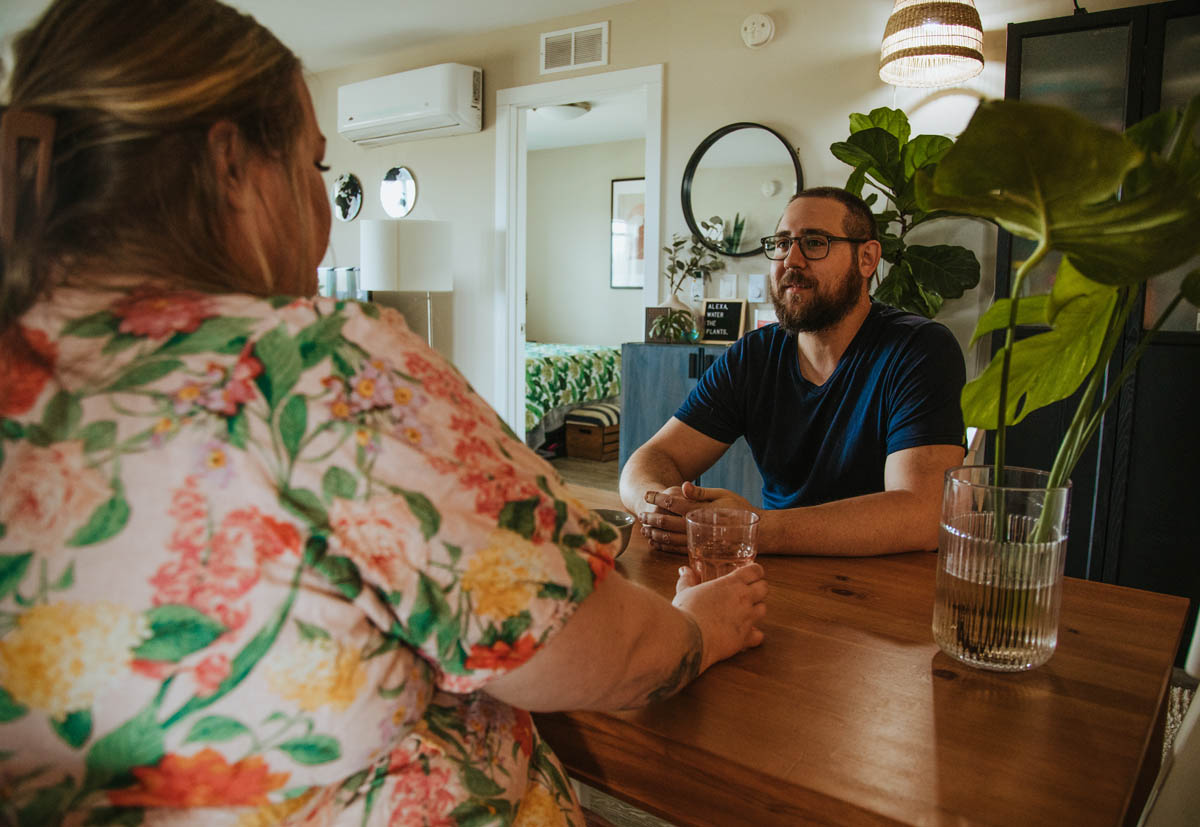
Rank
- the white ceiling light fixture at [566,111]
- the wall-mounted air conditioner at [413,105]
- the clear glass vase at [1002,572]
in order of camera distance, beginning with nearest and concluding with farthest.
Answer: the clear glass vase at [1002,572] → the wall-mounted air conditioner at [413,105] → the white ceiling light fixture at [566,111]

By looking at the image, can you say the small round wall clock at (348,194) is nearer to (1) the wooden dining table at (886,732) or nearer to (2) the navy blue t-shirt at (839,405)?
(2) the navy blue t-shirt at (839,405)

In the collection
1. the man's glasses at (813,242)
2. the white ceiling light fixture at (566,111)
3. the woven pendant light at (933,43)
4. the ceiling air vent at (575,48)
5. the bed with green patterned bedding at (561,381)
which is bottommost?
the bed with green patterned bedding at (561,381)

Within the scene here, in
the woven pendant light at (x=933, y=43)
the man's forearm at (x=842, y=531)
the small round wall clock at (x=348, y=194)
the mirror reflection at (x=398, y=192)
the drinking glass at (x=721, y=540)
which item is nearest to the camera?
the drinking glass at (x=721, y=540)

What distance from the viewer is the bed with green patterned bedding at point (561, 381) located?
535cm

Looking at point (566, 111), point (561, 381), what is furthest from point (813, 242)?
point (566, 111)

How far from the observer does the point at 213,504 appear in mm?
532

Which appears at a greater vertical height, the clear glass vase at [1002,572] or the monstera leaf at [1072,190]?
the monstera leaf at [1072,190]

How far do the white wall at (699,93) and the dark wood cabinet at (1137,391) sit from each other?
0.33 meters

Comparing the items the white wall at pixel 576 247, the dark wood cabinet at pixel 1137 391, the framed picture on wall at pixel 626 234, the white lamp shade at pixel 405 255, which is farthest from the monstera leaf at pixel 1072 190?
the framed picture on wall at pixel 626 234

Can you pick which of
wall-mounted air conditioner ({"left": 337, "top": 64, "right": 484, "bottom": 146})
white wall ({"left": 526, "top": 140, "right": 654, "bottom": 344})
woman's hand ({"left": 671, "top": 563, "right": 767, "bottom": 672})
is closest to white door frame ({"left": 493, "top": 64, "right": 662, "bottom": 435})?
wall-mounted air conditioner ({"left": 337, "top": 64, "right": 484, "bottom": 146})

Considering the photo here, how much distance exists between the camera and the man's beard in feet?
6.19

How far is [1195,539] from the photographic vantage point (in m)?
2.59

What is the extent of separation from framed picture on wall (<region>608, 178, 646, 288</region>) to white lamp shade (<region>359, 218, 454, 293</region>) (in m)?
3.18

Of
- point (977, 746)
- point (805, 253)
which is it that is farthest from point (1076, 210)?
point (805, 253)
